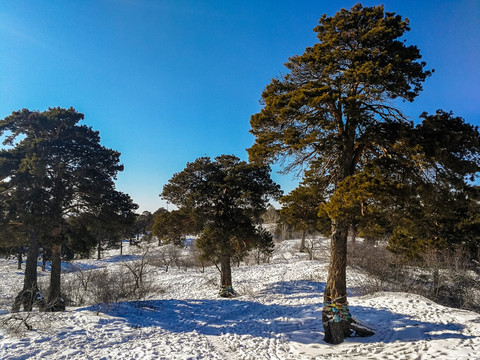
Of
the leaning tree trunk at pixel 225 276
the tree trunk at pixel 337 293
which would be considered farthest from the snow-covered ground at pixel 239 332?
the leaning tree trunk at pixel 225 276

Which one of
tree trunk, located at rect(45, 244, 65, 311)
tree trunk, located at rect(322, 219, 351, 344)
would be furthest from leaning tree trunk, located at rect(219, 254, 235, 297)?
tree trunk, located at rect(322, 219, 351, 344)

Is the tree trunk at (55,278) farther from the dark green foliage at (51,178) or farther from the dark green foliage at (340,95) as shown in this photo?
the dark green foliage at (340,95)

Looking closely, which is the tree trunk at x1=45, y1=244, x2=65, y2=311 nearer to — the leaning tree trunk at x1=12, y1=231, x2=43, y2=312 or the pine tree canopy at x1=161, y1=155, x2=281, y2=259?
the leaning tree trunk at x1=12, y1=231, x2=43, y2=312

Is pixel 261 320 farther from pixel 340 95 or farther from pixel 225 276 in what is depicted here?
pixel 340 95

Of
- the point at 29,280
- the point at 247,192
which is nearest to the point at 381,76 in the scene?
the point at 247,192

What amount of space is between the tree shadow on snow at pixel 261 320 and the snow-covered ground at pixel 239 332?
0.03 metres

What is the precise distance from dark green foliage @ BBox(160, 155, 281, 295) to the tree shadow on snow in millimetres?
3564

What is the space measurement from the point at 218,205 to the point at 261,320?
287 inches

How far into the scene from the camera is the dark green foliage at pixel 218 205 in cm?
1603

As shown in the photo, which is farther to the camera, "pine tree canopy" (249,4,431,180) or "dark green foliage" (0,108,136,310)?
"dark green foliage" (0,108,136,310)

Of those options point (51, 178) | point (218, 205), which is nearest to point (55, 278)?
point (51, 178)

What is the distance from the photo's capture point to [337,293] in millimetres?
8336

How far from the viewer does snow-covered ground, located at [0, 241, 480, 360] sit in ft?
23.2

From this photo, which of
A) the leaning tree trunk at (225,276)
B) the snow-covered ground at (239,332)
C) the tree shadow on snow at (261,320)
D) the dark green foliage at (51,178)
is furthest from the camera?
the leaning tree trunk at (225,276)
